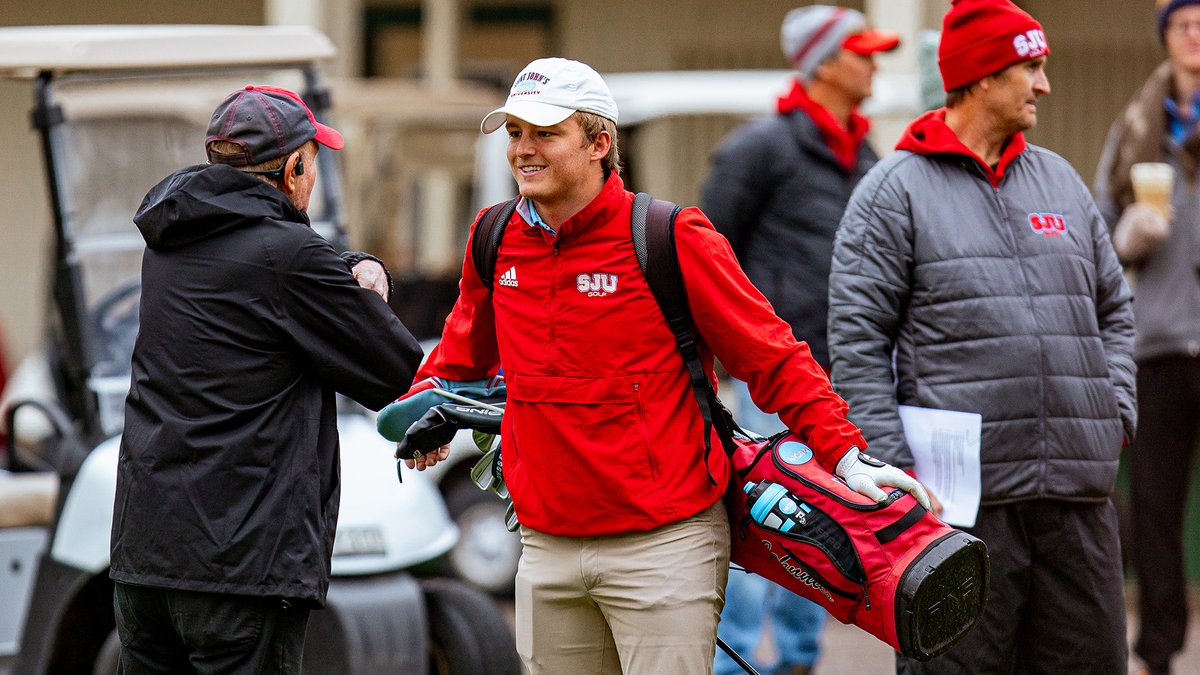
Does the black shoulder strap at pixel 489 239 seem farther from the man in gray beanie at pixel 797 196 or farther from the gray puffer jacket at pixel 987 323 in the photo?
the man in gray beanie at pixel 797 196

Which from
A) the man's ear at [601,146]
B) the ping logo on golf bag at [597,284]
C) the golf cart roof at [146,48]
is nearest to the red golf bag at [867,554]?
the ping logo on golf bag at [597,284]

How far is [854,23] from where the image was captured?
5969 millimetres

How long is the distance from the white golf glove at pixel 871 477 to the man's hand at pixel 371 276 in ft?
3.49

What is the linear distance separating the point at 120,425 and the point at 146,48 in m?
1.21

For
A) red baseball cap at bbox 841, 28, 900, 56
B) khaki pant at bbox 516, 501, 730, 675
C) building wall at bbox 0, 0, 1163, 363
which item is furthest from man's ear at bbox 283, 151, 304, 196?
building wall at bbox 0, 0, 1163, 363

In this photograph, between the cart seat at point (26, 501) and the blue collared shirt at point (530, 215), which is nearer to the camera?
the blue collared shirt at point (530, 215)

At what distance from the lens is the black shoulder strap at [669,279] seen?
3.62 meters

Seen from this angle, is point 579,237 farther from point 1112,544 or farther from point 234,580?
point 1112,544

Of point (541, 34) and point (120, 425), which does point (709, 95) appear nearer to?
point (541, 34)

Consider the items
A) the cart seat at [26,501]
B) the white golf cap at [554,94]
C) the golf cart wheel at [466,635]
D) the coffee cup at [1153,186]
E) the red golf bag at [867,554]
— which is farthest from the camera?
the cart seat at [26,501]

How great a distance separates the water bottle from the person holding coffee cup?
2.55 metres

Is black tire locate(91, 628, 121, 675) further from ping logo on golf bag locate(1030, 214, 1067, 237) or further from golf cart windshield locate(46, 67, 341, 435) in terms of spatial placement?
ping logo on golf bag locate(1030, 214, 1067, 237)

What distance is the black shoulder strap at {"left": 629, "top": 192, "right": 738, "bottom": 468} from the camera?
3.62 meters

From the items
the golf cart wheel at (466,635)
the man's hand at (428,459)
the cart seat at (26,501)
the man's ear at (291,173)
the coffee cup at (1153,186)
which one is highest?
the man's ear at (291,173)
